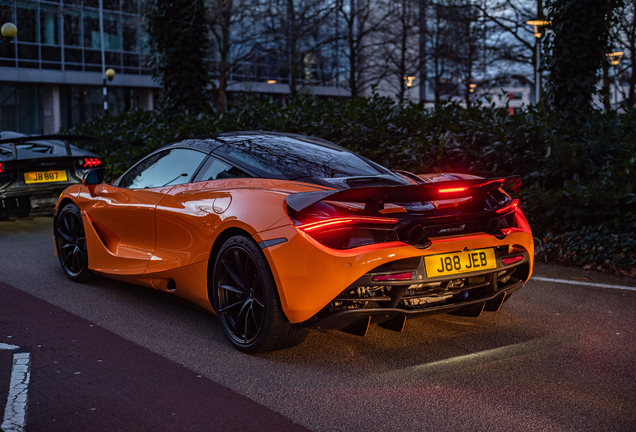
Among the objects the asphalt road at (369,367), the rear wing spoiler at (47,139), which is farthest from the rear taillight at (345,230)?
the rear wing spoiler at (47,139)

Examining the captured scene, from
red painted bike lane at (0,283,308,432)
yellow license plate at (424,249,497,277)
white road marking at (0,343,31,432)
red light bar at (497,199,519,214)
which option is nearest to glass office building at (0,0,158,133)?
red painted bike lane at (0,283,308,432)

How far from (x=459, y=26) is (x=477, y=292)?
92.3 ft

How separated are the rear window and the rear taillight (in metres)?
0.65

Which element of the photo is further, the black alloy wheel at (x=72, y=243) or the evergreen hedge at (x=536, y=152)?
the evergreen hedge at (x=536, y=152)

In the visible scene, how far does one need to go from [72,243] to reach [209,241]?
2431 mm

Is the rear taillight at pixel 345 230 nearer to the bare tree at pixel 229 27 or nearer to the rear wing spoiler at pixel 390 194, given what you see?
the rear wing spoiler at pixel 390 194

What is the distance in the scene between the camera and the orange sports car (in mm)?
3758

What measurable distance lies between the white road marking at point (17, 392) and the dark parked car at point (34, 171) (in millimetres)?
5230

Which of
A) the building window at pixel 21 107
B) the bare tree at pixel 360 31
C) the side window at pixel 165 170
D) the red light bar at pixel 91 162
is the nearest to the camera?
the side window at pixel 165 170

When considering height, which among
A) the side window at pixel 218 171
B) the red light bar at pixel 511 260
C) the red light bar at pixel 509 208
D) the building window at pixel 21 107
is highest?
the building window at pixel 21 107

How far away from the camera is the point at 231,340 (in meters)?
4.33

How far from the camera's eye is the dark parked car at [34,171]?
912 cm

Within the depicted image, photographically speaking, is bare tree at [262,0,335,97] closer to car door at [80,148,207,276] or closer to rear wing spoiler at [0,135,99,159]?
rear wing spoiler at [0,135,99,159]

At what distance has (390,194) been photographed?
3834 millimetres
